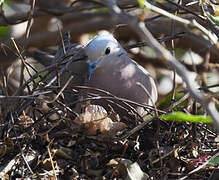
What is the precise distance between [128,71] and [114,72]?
9 cm

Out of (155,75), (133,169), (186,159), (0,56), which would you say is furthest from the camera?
(155,75)

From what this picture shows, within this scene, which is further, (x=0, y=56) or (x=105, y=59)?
(x=0, y=56)

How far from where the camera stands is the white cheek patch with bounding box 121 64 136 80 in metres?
2.90

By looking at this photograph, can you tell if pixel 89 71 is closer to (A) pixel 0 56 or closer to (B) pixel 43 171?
(B) pixel 43 171

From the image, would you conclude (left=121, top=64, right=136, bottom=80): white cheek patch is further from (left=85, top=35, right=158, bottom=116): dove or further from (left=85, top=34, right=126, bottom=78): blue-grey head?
(left=85, top=34, right=126, bottom=78): blue-grey head

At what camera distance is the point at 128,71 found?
2.93m

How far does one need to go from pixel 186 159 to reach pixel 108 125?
0.39m

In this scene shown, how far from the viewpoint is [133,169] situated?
2174mm

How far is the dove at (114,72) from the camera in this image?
281 centimetres

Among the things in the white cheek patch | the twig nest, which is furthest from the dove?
the twig nest

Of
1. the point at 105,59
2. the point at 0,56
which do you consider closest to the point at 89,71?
the point at 105,59

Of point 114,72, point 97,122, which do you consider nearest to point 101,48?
point 114,72

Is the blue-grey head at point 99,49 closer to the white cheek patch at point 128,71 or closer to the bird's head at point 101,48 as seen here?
the bird's head at point 101,48

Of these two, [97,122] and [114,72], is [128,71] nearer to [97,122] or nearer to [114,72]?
[114,72]
